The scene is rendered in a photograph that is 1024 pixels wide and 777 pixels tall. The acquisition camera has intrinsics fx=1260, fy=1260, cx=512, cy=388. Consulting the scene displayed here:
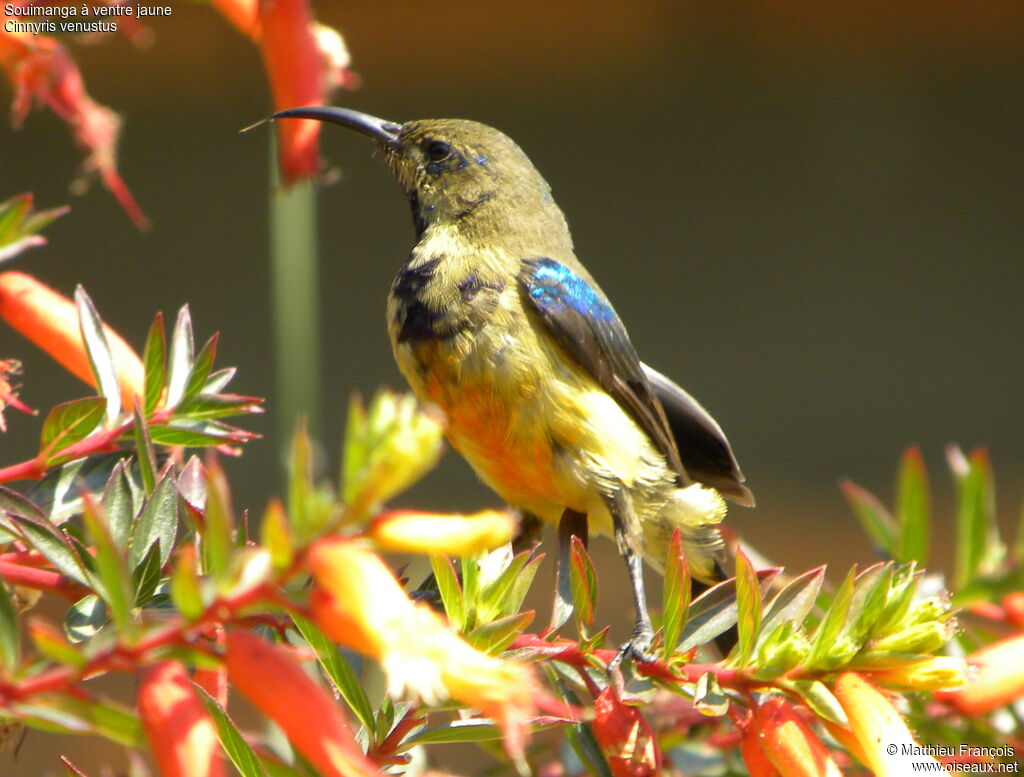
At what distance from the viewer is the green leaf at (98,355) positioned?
110cm

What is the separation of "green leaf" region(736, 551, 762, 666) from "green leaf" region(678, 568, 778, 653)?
0.24 ft

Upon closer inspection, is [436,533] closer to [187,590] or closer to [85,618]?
[187,590]

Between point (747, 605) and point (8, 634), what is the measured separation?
541 mm

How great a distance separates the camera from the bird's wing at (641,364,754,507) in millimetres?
1863

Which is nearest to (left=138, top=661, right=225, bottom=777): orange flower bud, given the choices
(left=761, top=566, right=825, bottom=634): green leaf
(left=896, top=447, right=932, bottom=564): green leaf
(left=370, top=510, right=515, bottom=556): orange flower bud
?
(left=370, top=510, right=515, bottom=556): orange flower bud

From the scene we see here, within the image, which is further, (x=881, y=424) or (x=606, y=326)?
(x=881, y=424)

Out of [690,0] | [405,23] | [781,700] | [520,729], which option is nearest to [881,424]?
[690,0]

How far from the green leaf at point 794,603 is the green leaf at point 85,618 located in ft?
1.72

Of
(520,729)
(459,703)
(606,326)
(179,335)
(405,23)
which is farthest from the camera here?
(405,23)

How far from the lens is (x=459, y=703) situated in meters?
0.93

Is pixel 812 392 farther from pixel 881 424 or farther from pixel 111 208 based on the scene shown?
pixel 111 208

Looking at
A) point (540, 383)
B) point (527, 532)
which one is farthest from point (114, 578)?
point (527, 532)

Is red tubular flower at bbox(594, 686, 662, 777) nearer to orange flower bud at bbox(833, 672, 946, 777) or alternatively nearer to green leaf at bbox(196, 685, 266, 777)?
orange flower bud at bbox(833, 672, 946, 777)

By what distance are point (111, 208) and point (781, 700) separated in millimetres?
3242
